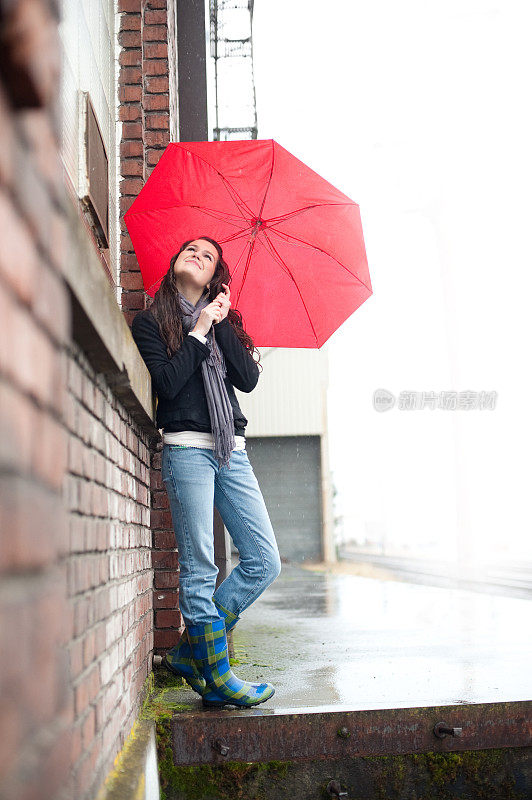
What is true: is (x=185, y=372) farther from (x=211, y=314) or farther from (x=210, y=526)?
(x=210, y=526)

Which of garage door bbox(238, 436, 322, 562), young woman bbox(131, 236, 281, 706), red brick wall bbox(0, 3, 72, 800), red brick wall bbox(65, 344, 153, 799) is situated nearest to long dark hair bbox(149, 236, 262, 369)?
young woman bbox(131, 236, 281, 706)

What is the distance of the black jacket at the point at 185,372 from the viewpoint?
8.48 ft

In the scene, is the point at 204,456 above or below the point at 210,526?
above

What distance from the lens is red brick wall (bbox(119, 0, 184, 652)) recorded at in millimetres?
3479

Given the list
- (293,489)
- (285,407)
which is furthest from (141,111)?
(293,489)

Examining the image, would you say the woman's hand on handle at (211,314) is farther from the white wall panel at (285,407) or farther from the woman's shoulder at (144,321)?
the white wall panel at (285,407)

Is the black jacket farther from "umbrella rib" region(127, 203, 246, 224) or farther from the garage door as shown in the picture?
the garage door

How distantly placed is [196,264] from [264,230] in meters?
0.59

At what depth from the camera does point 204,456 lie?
2.66 m

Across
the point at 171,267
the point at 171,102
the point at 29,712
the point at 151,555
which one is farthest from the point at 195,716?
the point at 171,102

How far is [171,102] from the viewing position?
3.74 metres

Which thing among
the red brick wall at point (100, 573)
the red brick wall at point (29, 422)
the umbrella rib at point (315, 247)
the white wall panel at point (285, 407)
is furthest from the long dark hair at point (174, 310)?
the white wall panel at point (285, 407)

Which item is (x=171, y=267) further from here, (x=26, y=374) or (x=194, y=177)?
(x=26, y=374)

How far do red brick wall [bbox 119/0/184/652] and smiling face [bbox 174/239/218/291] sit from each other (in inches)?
27.1
